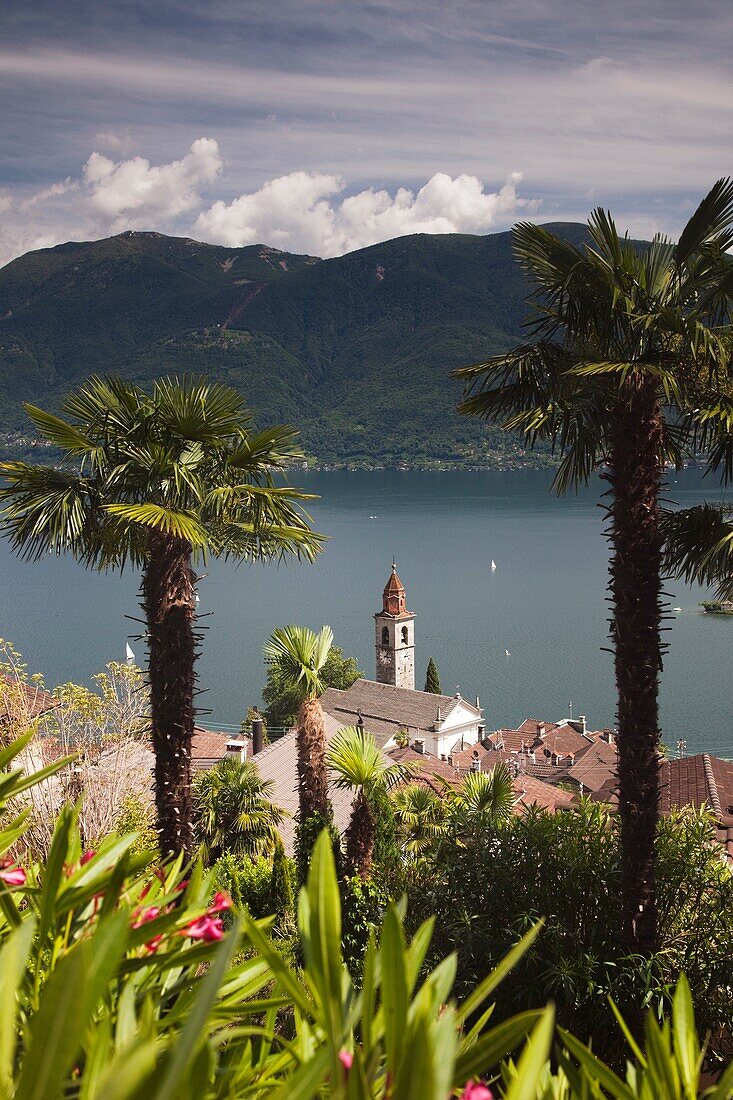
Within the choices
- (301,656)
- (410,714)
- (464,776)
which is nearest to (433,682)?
(410,714)

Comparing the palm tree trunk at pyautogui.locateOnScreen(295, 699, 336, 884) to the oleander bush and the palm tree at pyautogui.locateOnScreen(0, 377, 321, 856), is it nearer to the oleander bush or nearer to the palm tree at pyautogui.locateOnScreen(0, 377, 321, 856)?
the oleander bush

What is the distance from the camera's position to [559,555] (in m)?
88.6

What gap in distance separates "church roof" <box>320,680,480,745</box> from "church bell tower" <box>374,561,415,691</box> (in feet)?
11.7

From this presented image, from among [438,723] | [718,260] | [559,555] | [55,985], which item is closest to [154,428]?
[718,260]

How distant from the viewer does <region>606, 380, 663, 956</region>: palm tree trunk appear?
229 inches

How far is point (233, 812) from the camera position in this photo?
41.7 feet

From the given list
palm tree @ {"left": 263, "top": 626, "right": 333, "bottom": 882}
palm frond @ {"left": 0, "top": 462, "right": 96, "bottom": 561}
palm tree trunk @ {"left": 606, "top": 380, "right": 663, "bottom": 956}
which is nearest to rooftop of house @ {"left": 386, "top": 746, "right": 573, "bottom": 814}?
palm tree @ {"left": 263, "top": 626, "right": 333, "bottom": 882}

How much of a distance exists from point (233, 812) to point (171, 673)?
637 cm

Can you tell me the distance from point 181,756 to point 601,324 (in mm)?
4520

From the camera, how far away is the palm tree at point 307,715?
1185 cm

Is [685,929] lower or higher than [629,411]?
lower

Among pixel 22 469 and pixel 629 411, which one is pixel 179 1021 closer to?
pixel 629 411

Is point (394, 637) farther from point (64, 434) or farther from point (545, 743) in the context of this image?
point (64, 434)

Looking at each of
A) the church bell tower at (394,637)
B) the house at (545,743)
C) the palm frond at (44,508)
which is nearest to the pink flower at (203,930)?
the palm frond at (44,508)
